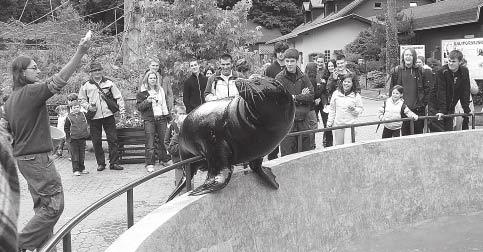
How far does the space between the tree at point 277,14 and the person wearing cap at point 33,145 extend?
57800 mm

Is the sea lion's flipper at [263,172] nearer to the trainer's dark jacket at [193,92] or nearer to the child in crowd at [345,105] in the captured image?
the child in crowd at [345,105]

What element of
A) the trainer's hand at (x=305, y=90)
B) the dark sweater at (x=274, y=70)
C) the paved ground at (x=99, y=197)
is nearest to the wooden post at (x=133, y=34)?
the paved ground at (x=99, y=197)

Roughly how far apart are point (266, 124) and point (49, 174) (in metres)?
2.06

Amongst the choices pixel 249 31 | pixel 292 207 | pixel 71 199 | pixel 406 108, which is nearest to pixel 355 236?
pixel 292 207

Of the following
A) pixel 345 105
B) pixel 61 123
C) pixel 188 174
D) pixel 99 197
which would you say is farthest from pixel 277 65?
pixel 61 123

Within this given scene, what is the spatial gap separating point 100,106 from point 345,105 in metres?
4.27

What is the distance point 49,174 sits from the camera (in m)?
5.12

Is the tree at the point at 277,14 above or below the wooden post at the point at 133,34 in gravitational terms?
above

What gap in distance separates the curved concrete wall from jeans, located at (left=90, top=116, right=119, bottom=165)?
540 cm

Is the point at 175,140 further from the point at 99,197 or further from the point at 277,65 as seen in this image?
the point at 277,65

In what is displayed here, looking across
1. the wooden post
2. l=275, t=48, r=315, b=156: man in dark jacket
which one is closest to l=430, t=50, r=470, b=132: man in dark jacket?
l=275, t=48, r=315, b=156: man in dark jacket

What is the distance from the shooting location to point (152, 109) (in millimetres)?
10062

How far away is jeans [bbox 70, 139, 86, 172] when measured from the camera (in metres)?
10.2

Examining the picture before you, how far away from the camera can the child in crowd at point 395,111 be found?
8.71 meters
